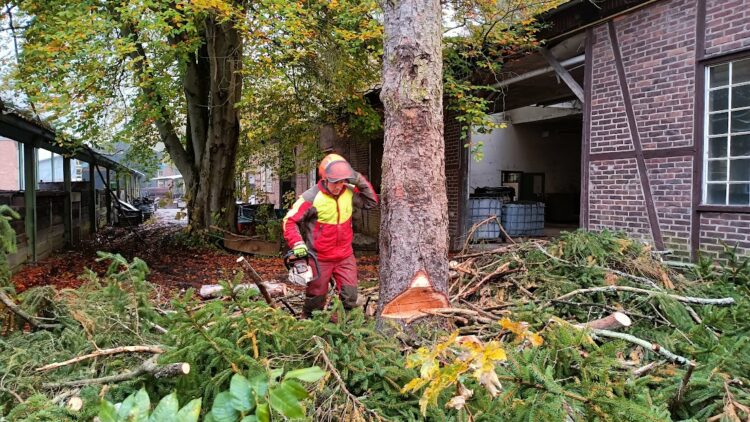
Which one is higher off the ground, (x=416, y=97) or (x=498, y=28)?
(x=498, y=28)

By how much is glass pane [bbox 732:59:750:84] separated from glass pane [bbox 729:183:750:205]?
3.99 feet

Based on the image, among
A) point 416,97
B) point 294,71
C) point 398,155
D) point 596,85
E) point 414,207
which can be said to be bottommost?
point 414,207

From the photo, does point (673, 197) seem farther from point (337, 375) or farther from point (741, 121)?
point (337, 375)

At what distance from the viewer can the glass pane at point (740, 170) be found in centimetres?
573

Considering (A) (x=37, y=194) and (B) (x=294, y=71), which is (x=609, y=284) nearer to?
(B) (x=294, y=71)

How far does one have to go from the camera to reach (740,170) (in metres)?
5.80

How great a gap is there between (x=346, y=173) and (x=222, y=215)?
872 cm

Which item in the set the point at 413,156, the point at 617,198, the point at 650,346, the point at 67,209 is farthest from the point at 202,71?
the point at 650,346

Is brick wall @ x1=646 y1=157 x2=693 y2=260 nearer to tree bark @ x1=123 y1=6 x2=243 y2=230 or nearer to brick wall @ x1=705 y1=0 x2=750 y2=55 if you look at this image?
brick wall @ x1=705 y1=0 x2=750 y2=55

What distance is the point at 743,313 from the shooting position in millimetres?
3455

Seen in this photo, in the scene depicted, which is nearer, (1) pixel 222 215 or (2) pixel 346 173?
(2) pixel 346 173

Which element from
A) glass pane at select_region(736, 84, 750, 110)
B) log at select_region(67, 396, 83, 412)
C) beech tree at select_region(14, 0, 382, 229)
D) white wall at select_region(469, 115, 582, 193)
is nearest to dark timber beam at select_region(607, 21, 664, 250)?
glass pane at select_region(736, 84, 750, 110)

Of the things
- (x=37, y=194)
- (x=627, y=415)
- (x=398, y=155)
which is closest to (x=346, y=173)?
(x=398, y=155)

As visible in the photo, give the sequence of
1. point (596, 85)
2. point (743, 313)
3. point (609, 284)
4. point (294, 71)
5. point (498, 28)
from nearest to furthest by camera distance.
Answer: point (743, 313) < point (609, 284) < point (596, 85) < point (498, 28) < point (294, 71)
